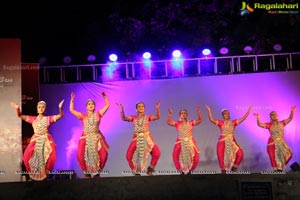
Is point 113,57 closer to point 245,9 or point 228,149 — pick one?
point 228,149

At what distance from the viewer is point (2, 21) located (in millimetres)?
13461

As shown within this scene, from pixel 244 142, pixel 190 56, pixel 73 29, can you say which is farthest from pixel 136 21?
pixel 244 142

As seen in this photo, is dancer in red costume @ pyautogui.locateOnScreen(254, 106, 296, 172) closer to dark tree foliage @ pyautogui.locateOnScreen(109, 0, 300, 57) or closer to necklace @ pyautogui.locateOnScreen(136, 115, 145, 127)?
necklace @ pyautogui.locateOnScreen(136, 115, 145, 127)

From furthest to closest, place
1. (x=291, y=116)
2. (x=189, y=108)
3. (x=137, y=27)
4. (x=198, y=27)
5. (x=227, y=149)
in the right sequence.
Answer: (x=137, y=27) < (x=198, y=27) < (x=189, y=108) < (x=291, y=116) < (x=227, y=149)

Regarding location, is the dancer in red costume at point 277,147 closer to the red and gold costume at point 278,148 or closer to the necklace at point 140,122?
the red and gold costume at point 278,148

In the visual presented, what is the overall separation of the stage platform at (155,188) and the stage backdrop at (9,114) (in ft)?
5.03

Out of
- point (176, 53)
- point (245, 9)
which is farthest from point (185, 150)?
point (245, 9)

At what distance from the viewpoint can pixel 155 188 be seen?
24.4 ft

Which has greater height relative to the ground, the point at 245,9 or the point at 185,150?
the point at 245,9

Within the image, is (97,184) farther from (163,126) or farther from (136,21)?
(136,21)

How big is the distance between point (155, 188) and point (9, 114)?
292 centimetres

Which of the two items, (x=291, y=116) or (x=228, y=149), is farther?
(x=291, y=116)

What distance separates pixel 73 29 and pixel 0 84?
6084 millimetres

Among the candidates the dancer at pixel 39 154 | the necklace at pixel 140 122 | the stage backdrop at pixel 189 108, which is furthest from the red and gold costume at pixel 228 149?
the dancer at pixel 39 154
